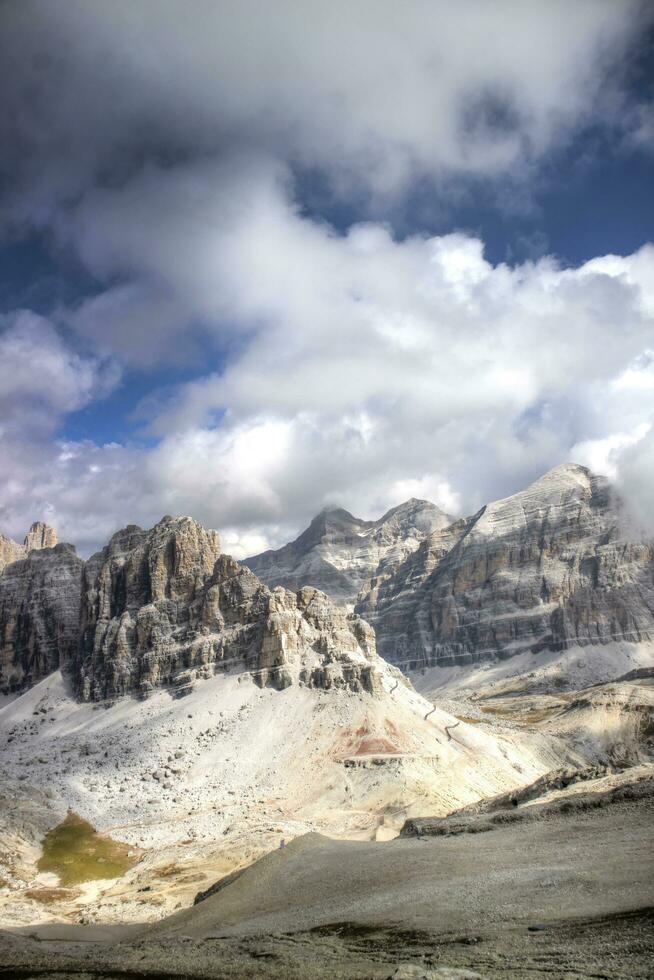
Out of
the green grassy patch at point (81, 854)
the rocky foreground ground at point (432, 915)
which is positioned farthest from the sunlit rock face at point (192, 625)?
the rocky foreground ground at point (432, 915)

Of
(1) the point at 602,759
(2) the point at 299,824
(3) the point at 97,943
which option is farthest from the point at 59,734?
(3) the point at 97,943

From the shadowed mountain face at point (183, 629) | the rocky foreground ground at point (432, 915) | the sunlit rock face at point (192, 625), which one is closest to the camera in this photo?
the rocky foreground ground at point (432, 915)

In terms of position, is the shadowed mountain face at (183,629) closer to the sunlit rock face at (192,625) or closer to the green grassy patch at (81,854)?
the sunlit rock face at (192,625)

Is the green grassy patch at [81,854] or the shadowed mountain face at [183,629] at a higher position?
the shadowed mountain face at [183,629]

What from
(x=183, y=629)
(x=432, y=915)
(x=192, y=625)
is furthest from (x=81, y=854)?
(x=183, y=629)

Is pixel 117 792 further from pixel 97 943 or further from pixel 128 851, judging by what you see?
pixel 97 943

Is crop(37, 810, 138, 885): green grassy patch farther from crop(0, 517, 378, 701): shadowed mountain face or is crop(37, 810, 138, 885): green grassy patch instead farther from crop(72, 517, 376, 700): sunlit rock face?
crop(72, 517, 376, 700): sunlit rock face

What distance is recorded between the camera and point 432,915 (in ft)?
113

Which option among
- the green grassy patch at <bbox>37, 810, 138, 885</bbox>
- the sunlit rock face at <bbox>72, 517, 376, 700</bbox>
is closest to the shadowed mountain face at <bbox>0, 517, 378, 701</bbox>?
the sunlit rock face at <bbox>72, 517, 376, 700</bbox>

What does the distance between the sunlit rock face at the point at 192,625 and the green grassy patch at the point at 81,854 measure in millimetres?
42221

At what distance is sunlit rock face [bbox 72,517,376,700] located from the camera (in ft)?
439

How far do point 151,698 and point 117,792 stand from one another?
39659mm

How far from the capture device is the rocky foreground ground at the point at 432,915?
2862 cm

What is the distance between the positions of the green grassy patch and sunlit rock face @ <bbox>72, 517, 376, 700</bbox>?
42221 mm
